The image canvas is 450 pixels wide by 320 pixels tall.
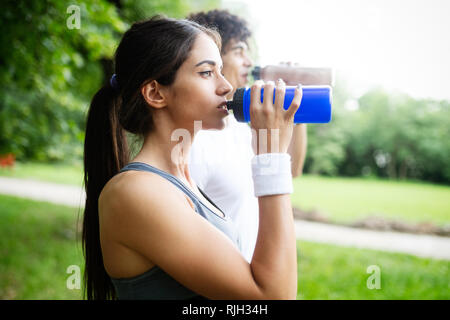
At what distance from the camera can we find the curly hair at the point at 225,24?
214cm

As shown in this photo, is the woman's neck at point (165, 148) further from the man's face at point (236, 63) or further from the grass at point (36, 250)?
the grass at point (36, 250)

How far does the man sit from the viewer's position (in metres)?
1.87

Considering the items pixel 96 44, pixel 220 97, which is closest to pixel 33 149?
pixel 96 44

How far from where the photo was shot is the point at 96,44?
Result: 4652 mm

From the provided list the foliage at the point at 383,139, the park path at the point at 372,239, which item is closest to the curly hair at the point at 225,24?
the park path at the point at 372,239

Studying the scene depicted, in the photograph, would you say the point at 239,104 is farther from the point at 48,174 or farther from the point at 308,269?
the point at 48,174

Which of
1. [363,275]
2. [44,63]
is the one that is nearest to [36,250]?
[44,63]

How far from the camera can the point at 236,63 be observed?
6.96 feet

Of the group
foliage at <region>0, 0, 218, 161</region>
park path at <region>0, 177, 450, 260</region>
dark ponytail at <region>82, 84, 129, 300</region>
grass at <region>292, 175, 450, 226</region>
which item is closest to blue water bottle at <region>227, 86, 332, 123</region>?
dark ponytail at <region>82, 84, 129, 300</region>

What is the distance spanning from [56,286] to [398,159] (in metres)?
18.6

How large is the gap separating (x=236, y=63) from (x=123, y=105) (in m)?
0.90

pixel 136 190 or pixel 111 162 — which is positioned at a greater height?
pixel 111 162

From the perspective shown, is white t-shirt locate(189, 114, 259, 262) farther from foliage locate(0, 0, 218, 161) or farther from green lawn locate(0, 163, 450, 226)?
green lawn locate(0, 163, 450, 226)
